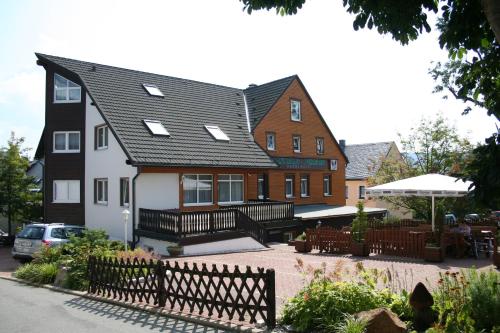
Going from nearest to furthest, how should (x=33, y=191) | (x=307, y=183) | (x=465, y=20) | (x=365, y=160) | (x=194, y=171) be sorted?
(x=465, y=20) → (x=194, y=171) → (x=33, y=191) → (x=307, y=183) → (x=365, y=160)

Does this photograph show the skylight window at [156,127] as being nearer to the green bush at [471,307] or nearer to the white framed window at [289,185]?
the white framed window at [289,185]

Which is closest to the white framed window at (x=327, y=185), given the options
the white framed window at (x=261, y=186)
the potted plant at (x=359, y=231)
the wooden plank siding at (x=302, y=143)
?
the wooden plank siding at (x=302, y=143)

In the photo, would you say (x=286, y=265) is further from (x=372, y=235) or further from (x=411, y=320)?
(x=411, y=320)

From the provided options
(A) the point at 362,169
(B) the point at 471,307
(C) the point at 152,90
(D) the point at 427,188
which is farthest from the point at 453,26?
(A) the point at 362,169

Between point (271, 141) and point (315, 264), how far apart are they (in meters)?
14.7

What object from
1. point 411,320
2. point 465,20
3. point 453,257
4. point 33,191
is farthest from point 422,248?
point 33,191

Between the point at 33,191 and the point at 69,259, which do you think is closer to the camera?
the point at 69,259

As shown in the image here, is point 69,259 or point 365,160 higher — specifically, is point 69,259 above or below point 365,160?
below

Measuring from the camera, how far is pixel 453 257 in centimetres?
1574

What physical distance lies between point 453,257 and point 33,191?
22.1m

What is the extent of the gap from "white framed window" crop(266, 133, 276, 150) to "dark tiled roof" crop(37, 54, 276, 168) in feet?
5.33

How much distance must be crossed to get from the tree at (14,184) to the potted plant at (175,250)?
39.5ft

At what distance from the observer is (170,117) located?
2372 cm

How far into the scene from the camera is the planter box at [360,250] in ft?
54.1
